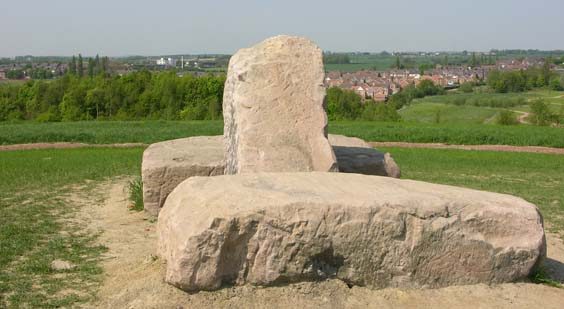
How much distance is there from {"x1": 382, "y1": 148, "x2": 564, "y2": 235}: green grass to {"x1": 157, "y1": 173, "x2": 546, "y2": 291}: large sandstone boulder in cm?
388

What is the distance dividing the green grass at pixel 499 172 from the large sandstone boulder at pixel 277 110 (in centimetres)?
431

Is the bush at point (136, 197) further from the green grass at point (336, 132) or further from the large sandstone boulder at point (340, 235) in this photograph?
the green grass at point (336, 132)

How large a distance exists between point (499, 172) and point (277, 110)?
9588 millimetres

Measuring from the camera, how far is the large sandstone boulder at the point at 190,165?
955 centimetres

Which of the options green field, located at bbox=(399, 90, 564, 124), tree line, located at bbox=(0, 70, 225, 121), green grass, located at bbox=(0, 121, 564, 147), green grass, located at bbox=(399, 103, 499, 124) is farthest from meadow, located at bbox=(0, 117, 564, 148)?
green grass, located at bbox=(399, 103, 499, 124)

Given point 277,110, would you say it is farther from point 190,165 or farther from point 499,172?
point 499,172

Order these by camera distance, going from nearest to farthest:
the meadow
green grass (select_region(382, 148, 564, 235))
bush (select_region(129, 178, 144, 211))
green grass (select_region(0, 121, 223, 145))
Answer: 1. bush (select_region(129, 178, 144, 211))
2. green grass (select_region(382, 148, 564, 235))
3. green grass (select_region(0, 121, 223, 145))
4. the meadow

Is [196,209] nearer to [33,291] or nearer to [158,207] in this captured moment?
[33,291]

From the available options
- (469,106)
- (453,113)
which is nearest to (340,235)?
(453,113)

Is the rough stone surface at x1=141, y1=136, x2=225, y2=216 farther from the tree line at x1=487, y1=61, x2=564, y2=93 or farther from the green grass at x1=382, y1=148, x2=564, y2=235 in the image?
the tree line at x1=487, y1=61, x2=564, y2=93

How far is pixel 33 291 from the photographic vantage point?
20.0 ft

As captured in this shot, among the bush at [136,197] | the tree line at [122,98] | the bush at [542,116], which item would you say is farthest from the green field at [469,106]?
the bush at [136,197]

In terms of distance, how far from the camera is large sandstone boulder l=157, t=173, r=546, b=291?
219 inches

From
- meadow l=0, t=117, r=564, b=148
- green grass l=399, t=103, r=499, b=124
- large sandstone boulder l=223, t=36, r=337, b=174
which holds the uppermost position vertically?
large sandstone boulder l=223, t=36, r=337, b=174
